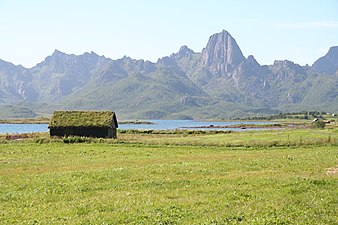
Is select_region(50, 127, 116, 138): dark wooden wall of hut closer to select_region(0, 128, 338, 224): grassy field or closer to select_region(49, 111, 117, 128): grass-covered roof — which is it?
select_region(49, 111, 117, 128): grass-covered roof

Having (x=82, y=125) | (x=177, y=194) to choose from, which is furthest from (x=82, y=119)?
(x=177, y=194)

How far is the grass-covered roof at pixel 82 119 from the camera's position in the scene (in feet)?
306

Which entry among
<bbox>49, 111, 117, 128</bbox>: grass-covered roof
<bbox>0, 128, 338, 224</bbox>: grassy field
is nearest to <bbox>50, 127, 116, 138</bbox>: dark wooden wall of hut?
<bbox>49, 111, 117, 128</bbox>: grass-covered roof

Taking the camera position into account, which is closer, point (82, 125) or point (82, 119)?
point (82, 125)

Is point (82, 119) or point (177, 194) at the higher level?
point (82, 119)

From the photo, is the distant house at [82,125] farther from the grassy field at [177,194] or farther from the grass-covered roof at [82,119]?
the grassy field at [177,194]

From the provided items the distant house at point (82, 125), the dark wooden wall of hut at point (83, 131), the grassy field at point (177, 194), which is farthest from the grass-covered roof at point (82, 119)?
the grassy field at point (177, 194)

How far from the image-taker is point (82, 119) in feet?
311

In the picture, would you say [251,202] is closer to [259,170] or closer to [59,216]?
[59,216]

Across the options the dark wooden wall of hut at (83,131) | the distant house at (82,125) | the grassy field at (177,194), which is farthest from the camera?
the dark wooden wall of hut at (83,131)

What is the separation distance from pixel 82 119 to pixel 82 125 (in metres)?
2.30

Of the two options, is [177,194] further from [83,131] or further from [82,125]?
[83,131]

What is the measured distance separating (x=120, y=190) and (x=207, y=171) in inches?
404

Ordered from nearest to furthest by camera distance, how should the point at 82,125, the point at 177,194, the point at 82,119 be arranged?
1. the point at 177,194
2. the point at 82,125
3. the point at 82,119
